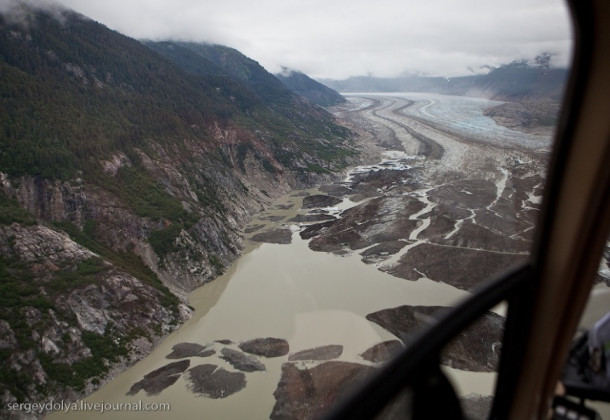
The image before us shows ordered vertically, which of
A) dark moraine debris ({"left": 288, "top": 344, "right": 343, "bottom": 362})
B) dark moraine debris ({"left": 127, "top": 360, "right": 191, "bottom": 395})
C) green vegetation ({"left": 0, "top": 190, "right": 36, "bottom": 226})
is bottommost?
dark moraine debris ({"left": 127, "top": 360, "right": 191, "bottom": 395})

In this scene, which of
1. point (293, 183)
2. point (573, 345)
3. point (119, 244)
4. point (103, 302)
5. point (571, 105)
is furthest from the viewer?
point (293, 183)

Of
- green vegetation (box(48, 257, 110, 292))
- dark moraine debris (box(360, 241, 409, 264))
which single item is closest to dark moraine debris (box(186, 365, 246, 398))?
green vegetation (box(48, 257, 110, 292))

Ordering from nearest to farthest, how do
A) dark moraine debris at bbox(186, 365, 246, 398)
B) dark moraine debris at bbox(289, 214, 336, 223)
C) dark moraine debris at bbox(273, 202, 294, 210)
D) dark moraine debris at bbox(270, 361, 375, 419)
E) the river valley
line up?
the river valley
dark moraine debris at bbox(270, 361, 375, 419)
dark moraine debris at bbox(186, 365, 246, 398)
dark moraine debris at bbox(289, 214, 336, 223)
dark moraine debris at bbox(273, 202, 294, 210)

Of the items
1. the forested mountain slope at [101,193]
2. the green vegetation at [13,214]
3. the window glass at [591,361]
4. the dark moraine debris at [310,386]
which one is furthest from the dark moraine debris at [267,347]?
the window glass at [591,361]

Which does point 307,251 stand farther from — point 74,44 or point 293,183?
point 74,44

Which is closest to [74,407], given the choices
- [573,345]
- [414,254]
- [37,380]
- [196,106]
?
[37,380]

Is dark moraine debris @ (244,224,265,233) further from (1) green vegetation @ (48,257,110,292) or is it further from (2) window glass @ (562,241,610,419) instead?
(2) window glass @ (562,241,610,419)
